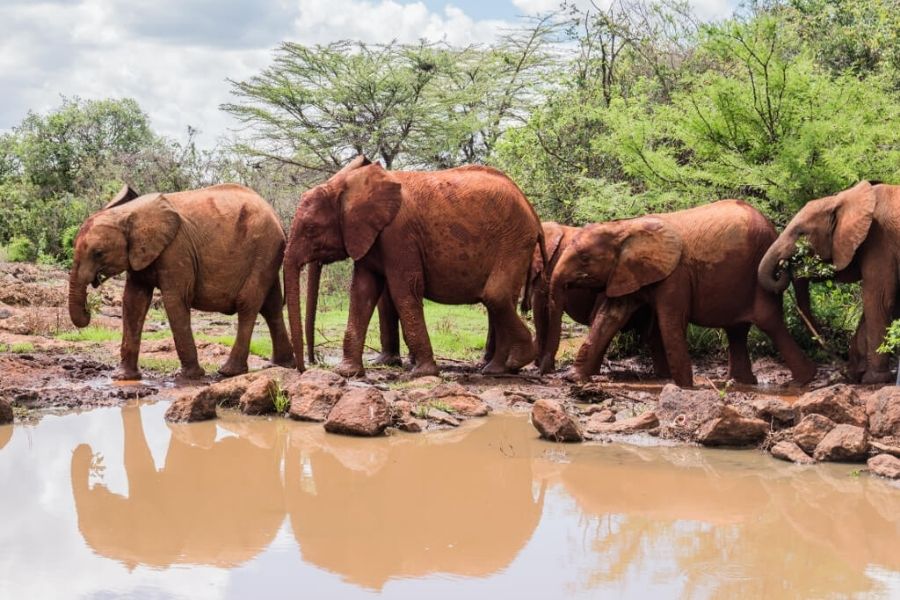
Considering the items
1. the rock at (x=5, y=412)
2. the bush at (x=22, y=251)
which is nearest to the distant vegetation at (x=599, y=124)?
the bush at (x=22, y=251)

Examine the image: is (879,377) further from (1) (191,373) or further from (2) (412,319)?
(1) (191,373)

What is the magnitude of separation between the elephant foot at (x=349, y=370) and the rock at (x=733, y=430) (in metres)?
4.73

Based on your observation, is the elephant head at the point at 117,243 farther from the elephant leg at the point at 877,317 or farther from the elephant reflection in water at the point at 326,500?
the elephant leg at the point at 877,317

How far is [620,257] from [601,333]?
0.90 metres

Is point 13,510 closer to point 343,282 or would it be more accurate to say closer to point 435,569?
point 435,569

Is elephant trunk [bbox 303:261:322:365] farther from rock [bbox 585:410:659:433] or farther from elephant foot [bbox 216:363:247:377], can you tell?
rock [bbox 585:410:659:433]

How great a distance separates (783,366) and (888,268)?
8.19 feet

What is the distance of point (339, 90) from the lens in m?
28.5

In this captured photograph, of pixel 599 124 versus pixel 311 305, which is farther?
pixel 599 124

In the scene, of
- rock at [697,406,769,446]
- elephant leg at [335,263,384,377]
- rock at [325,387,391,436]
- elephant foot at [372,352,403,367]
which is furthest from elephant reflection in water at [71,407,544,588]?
elephant foot at [372,352,403,367]

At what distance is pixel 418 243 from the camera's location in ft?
41.3

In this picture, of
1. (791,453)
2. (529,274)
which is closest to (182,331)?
(529,274)

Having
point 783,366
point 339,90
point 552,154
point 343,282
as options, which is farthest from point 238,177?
point 783,366

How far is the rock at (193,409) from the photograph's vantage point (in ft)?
32.3
